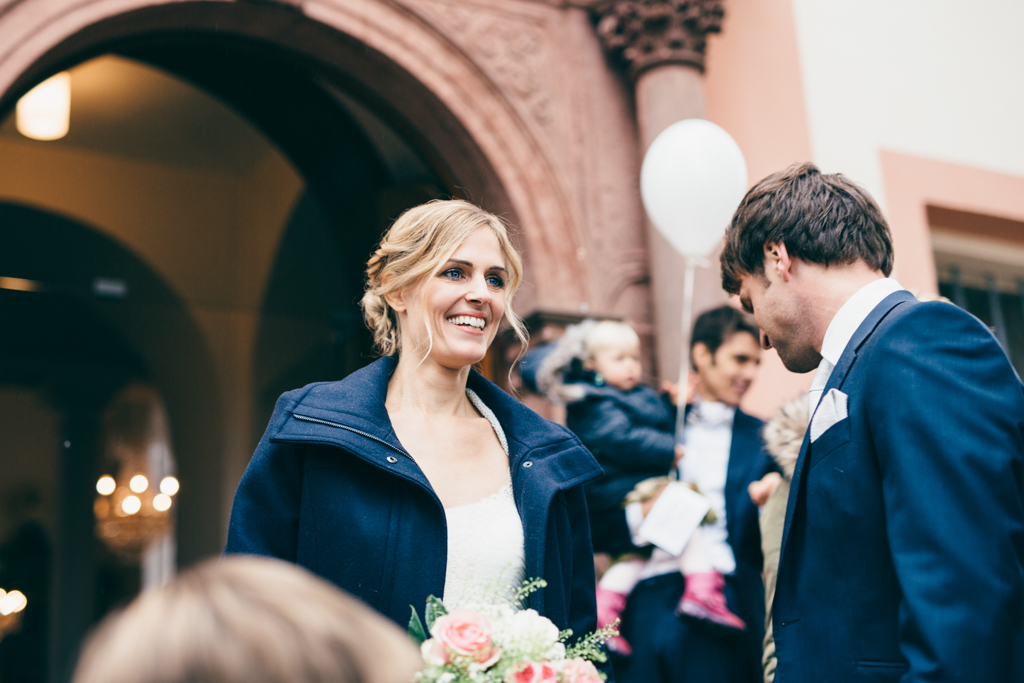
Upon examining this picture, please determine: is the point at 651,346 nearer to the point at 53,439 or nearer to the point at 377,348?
the point at 377,348

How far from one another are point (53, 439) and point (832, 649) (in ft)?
31.7

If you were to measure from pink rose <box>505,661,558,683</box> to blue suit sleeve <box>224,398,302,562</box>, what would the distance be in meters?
0.72

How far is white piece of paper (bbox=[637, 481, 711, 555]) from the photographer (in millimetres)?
3229

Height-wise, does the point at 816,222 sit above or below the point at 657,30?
below

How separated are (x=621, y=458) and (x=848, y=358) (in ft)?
5.33

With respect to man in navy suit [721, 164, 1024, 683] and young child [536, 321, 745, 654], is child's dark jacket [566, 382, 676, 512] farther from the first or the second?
man in navy suit [721, 164, 1024, 683]

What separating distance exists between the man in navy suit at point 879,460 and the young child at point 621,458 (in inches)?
51.1

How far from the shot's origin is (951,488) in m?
1.59

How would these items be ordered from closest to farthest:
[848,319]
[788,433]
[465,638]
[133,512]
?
1. [465,638]
2. [848,319]
3. [788,433]
4. [133,512]

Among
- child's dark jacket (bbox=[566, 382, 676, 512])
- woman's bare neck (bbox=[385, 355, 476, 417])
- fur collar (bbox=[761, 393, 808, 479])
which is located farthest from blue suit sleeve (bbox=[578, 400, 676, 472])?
woman's bare neck (bbox=[385, 355, 476, 417])

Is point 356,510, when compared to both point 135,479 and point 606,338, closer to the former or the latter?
point 606,338

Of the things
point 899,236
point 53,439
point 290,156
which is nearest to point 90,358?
point 53,439

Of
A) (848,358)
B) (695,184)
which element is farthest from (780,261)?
(695,184)

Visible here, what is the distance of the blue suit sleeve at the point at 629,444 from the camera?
343 cm
